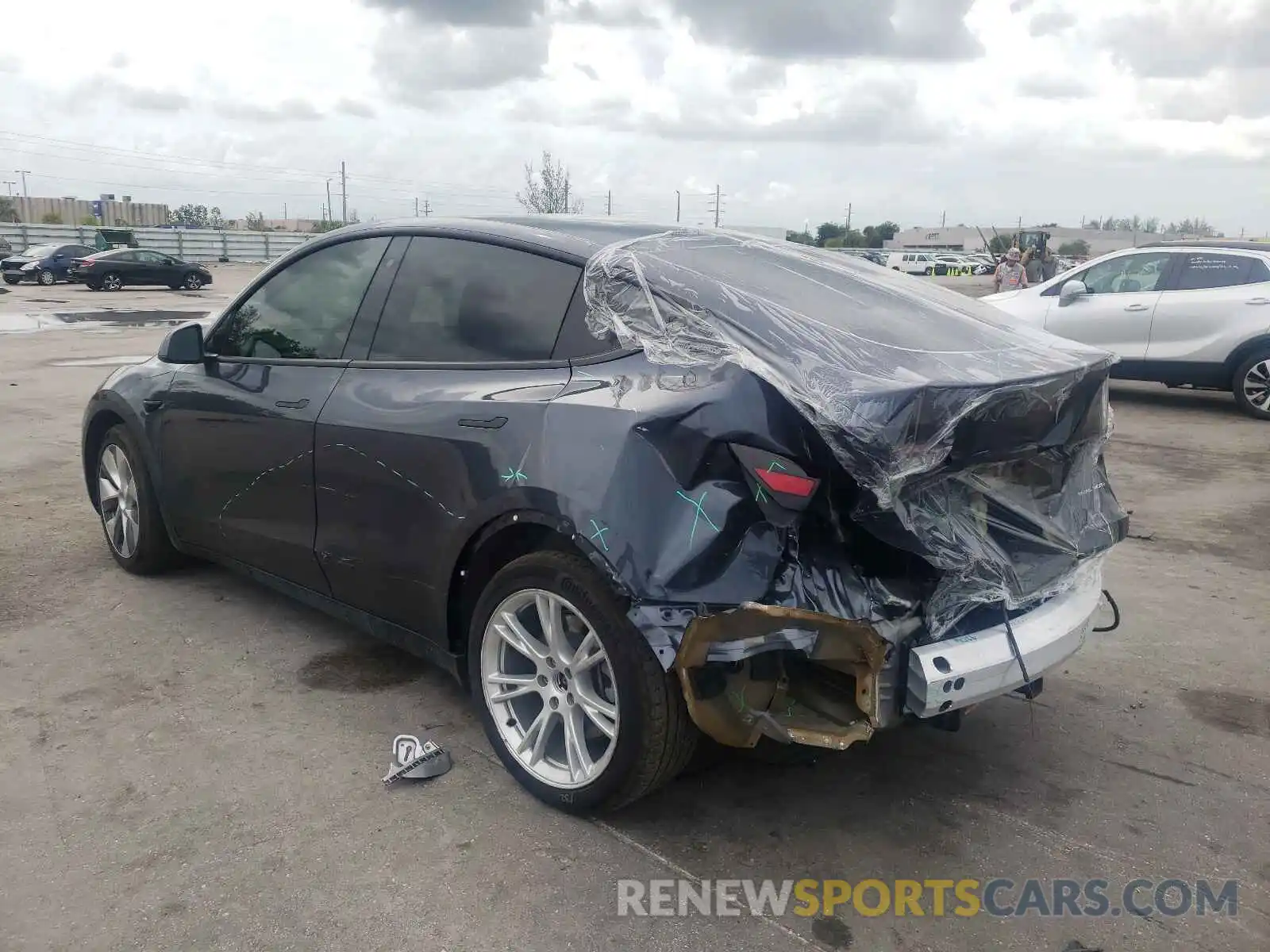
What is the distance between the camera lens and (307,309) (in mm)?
4051

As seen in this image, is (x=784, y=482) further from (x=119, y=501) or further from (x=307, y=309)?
(x=119, y=501)

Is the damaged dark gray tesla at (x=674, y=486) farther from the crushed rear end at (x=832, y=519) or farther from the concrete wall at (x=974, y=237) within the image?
the concrete wall at (x=974, y=237)

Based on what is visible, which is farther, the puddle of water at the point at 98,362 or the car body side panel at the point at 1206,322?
the puddle of water at the point at 98,362

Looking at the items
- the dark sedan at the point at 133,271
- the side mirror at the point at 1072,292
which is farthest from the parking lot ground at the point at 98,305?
the side mirror at the point at 1072,292

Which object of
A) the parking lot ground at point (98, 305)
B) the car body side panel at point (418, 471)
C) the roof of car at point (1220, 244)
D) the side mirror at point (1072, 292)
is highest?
the roof of car at point (1220, 244)

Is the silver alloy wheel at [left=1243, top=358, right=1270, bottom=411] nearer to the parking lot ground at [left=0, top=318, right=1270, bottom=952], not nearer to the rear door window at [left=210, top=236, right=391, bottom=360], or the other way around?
the parking lot ground at [left=0, top=318, right=1270, bottom=952]

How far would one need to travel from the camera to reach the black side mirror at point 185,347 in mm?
4344

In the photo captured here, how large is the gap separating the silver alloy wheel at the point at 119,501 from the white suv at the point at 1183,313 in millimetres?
8275

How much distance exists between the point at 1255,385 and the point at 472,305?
948 cm

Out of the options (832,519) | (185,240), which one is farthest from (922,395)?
(185,240)

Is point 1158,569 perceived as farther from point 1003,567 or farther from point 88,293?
point 88,293

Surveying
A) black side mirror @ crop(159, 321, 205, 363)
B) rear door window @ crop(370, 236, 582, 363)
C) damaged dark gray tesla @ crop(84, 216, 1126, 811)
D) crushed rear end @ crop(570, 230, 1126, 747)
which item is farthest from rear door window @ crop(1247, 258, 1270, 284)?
black side mirror @ crop(159, 321, 205, 363)

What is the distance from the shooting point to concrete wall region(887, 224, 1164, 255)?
73.3 metres

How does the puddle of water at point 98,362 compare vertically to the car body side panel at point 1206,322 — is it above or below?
below
